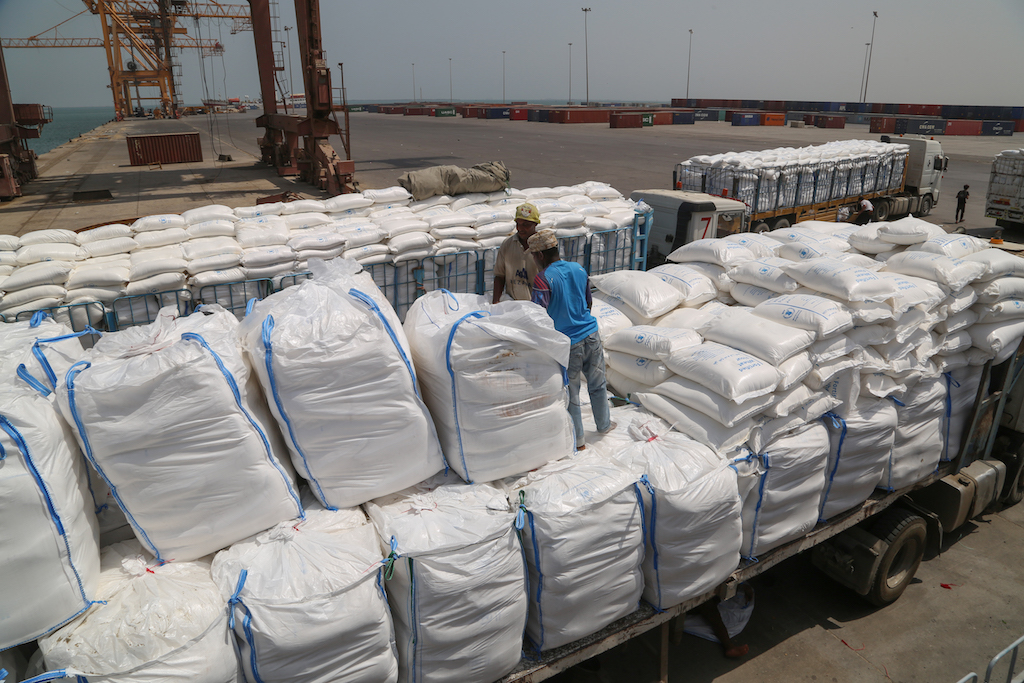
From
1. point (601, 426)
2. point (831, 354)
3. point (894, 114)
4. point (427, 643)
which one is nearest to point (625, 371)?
point (601, 426)

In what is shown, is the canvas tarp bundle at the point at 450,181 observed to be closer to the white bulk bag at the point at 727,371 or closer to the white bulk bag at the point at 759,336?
the white bulk bag at the point at 759,336

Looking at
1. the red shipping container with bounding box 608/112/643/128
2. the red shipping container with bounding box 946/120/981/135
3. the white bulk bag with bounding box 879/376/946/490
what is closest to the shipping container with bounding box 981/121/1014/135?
the red shipping container with bounding box 946/120/981/135

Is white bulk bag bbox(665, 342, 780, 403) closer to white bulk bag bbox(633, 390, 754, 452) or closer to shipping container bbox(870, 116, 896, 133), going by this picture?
white bulk bag bbox(633, 390, 754, 452)

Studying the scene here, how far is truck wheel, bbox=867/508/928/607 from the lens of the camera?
479 centimetres

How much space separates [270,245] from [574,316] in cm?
338

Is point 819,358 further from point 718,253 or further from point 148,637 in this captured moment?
point 148,637

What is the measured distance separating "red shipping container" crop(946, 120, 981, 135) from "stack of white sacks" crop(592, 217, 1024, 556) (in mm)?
54992

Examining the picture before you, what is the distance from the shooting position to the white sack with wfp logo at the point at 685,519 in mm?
3467

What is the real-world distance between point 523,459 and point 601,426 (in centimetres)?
77

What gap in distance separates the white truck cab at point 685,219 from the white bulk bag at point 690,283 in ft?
17.0

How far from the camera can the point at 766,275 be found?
5426 millimetres

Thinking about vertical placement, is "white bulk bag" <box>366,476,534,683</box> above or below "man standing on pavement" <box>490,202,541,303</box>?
below

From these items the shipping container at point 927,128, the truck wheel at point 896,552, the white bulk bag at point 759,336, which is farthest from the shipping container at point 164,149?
the shipping container at point 927,128

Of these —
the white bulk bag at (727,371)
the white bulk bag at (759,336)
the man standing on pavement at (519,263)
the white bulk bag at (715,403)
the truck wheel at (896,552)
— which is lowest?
the truck wheel at (896,552)
